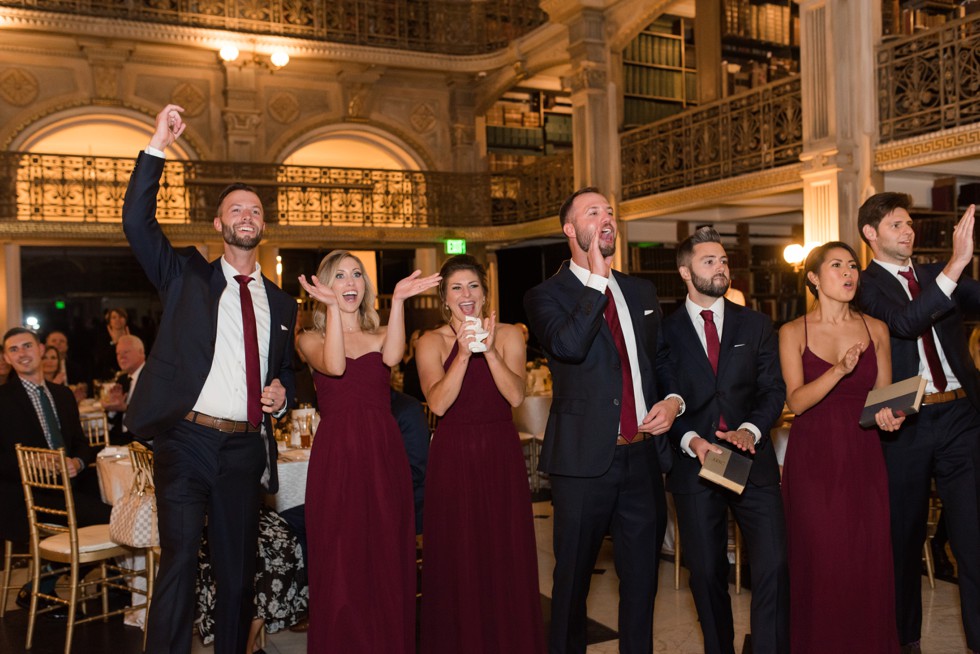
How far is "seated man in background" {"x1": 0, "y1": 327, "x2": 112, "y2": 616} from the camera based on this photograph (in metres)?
4.97

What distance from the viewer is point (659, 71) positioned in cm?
1341

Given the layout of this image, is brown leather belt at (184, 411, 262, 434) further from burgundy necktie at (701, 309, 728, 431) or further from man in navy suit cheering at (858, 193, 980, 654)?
man in navy suit cheering at (858, 193, 980, 654)

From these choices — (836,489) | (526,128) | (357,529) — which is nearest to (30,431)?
(357,529)

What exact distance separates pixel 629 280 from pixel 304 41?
11711 mm

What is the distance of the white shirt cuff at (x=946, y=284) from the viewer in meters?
3.37

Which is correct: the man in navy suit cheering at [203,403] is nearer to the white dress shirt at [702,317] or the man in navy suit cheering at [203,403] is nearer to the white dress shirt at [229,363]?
the white dress shirt at [229,363]

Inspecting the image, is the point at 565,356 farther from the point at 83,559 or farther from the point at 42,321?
the point at 42,321

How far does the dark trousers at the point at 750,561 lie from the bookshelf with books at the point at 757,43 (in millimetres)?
8639

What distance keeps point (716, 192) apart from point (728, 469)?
7607 mm

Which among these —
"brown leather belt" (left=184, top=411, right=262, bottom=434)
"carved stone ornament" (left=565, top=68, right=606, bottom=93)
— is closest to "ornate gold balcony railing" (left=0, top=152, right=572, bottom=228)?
"carved stone ornament" (left=565, top=68, right=606, bottom=93)

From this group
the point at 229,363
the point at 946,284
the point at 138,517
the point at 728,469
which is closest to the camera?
the point at 728,469

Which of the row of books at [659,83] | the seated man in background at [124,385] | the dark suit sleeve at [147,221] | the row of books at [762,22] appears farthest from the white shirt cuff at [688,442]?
the row of books at [659,83]

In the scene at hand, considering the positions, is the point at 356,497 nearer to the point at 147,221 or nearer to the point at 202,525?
the point at 202,525

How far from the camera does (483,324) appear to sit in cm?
320
